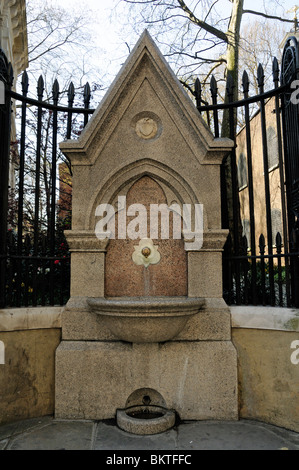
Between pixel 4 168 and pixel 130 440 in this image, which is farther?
pixel 4 168

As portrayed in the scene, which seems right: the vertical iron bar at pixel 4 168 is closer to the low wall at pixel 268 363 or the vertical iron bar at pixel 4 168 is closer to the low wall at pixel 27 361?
the low wall at pixel 27 361

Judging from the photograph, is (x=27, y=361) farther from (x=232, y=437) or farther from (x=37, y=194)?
(x=232, y=437)

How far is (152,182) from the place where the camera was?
424 centimetres

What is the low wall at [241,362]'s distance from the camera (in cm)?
356

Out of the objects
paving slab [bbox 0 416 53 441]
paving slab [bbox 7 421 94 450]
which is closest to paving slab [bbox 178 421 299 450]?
paving slab [bbox 7 421 94 450]

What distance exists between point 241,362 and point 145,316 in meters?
1.22

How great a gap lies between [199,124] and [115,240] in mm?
1578

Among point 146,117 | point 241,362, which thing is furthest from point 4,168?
point 241,362

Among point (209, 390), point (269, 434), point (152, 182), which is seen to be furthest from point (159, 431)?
point (152, 182)

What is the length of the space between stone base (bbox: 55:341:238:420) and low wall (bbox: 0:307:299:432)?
5.8 inches

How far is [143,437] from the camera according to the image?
10.9 feet

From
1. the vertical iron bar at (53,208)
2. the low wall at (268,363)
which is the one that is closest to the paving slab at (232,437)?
the low wall at (268,363)

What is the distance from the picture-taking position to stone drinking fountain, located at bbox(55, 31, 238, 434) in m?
3.77

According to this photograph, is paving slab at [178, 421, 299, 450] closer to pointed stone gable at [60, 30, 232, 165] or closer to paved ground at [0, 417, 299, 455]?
paved ground at [0, 417, 299, 455]
